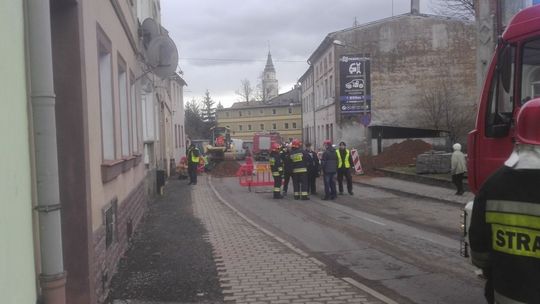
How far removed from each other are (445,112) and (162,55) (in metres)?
24.5

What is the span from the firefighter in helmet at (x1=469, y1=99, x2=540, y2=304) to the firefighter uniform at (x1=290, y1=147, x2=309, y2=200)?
1373 centimetres

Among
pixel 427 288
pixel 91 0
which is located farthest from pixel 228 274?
pixel 91 0

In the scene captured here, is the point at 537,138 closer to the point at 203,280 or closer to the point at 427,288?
the point at 427,288

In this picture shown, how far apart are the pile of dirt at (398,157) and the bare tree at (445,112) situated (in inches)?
75.4

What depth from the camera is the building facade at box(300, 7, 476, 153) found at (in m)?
36.5

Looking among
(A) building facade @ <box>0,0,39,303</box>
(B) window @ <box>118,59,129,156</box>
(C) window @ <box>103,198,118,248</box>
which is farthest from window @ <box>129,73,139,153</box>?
(A) building facade @ <box>0,0,39,303</box>

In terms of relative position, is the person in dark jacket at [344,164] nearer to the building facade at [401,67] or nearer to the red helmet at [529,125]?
the red helmet at [529,125]

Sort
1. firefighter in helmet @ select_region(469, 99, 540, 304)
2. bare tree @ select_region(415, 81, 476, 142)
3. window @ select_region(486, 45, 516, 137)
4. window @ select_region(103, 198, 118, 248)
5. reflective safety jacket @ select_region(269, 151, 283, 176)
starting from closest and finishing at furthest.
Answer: firefighter in helmet @ select_region(469, 99, 540, 304)
window @ select_region(486, 45, 516, 137)
window @ select_region(103, 198, 118, 248)
reflective safety jacket @ select_region(269, 151, 283, 176)
bare tree @ select_region(415, 81, 476, 142)

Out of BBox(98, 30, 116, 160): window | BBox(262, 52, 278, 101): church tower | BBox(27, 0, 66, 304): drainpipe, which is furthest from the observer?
BBox(262, 52, 278, 101): church tower

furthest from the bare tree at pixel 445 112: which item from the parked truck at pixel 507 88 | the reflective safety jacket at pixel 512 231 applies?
the reflective safety jacket at pixel 512 231

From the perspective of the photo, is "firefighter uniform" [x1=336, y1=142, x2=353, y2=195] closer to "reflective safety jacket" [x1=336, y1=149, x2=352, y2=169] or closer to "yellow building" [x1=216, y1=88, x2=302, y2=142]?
"reflective safety jacket" [x1=336, y1=149, x2=352, y2=169]

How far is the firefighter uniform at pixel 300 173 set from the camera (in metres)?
16.7

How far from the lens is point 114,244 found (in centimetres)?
714

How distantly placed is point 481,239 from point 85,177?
137 inches
